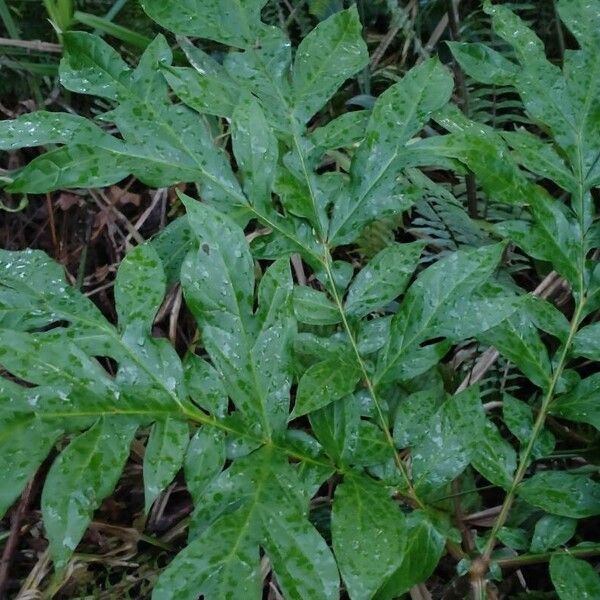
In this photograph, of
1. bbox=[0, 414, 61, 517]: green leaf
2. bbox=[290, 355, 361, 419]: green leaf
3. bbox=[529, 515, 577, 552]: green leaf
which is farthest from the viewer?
bbox=[529, 515, 577, 552]: green leaf

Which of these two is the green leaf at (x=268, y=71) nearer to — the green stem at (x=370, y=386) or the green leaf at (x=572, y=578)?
the green stem at (x=370, y=386)

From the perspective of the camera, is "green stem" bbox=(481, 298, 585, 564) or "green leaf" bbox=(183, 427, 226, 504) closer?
"green leaf" bbox=(183, 427, 226, 504)

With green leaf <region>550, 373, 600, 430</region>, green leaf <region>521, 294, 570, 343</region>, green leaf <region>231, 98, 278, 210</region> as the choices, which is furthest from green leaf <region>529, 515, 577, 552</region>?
green leaf <region>231, 98, 278, 210</region>

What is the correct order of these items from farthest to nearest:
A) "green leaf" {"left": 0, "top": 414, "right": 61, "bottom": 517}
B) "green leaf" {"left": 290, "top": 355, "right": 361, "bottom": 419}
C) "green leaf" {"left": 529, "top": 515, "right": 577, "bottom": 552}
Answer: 1. "green leaf" {"left": 529, "top": 515, "right": 577, "bottom": 552}
2. "green leaf" {"left": 290, "top": 355, "right": 361, "bottom": 419}
3. "green leaf" {"left": 0, "top": 414, "right": 61, "bottom": 517}

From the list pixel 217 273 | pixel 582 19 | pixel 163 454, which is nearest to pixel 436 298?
pixel 217 273

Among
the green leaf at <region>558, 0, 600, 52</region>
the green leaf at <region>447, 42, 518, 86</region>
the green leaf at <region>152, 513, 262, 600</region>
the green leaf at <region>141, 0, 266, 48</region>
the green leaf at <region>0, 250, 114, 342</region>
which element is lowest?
the green leaf at <region>152, 513, 262, 600</region>

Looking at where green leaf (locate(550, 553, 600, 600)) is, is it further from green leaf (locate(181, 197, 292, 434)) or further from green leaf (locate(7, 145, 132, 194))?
green leaf (locate(7, 145, 132, 194))

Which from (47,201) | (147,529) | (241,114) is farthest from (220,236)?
(47,201)
